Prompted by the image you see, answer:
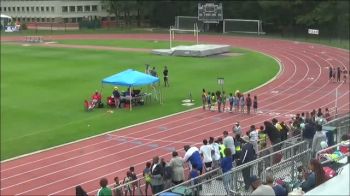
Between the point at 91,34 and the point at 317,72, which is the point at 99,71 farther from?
the point at 91,34

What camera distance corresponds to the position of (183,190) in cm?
1149

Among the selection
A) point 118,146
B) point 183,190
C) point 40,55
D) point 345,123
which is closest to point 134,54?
point 40,55

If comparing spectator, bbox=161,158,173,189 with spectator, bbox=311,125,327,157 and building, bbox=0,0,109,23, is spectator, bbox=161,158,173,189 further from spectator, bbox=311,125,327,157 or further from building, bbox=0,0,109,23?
building, bbox=0,0,109,23

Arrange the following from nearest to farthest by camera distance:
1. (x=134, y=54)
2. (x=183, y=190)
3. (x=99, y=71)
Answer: (x=183, y=190) < (x=99, y=71) < (x=134, y=54)

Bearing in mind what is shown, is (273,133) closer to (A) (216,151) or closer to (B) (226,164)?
(A) (216,151)

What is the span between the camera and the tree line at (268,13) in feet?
229

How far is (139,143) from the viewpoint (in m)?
24.0

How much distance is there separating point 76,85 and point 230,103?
13737 millimetres

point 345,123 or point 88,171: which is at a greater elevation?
point 345,123

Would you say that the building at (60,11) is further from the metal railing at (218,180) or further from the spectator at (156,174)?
the metal railing at (218,180)

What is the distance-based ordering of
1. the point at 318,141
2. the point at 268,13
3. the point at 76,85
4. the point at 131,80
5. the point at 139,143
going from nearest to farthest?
the point at 318,141 < the point at 139,143 < the point at 131,80 < the point at 76,85 < the point at 268,13

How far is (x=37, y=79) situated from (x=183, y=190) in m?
32.4

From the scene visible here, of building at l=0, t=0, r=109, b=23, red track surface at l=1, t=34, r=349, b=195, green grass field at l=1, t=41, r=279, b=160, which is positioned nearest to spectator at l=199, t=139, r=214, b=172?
red track surface at l=1, t=34, r=349, b=195

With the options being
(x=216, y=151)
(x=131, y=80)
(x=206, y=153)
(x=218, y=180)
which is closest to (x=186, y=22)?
(x=131, y=80)
